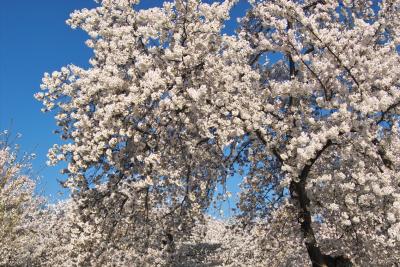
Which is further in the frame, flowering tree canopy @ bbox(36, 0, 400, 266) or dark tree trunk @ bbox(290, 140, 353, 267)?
dark tree trunk @ bbox(290, 140, 353, 267)

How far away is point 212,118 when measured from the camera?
1058 centimetres

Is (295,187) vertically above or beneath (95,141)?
beneath

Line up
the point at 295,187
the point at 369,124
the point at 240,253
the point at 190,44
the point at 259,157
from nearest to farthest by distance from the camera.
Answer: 1. the point at 369,124
2. the point at 190,44
3. the point at 295,187
4. the point at 259,157
5. the point at 240,253

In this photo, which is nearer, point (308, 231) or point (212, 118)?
point (212, 118)

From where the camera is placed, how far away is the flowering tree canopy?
411 inches

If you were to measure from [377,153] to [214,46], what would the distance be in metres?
4.70

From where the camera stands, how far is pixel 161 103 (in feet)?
34.4

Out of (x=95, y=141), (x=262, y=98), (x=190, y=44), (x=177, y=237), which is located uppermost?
(x=190, y=44)

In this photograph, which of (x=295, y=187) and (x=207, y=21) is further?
(x=295, y=187)

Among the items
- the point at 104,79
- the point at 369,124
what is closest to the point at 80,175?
the point at 104,79

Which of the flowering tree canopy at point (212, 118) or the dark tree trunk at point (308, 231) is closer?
the flowering tree canopy at point (212, 118)

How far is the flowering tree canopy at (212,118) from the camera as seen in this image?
34.2 ft

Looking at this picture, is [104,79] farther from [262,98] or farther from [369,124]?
[369,124]

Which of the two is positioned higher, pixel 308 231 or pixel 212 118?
pixel 212 118
